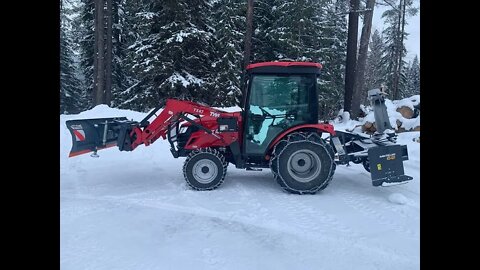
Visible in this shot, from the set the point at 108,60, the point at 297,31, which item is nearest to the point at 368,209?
the point at 297,31

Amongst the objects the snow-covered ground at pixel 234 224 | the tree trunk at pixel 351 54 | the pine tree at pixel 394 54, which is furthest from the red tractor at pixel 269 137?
the pine tree at pixel 394 54

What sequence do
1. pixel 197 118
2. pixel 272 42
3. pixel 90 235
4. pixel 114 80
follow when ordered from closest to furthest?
pixel 90 235
pixel 197 118
pixel 272 42
pixel 114 80

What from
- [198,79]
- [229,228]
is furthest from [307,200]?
[198,79]

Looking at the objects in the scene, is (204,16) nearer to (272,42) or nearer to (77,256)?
(272,42)

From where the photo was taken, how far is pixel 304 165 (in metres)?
6.98

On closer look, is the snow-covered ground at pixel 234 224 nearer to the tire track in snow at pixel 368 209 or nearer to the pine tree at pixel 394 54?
the tire track in snow at pixel 368 209

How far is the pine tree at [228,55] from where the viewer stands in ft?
71.6

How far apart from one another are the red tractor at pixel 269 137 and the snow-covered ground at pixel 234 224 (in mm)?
381

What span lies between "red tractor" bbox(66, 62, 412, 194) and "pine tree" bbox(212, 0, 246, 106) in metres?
14.2

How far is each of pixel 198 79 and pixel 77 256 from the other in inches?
663

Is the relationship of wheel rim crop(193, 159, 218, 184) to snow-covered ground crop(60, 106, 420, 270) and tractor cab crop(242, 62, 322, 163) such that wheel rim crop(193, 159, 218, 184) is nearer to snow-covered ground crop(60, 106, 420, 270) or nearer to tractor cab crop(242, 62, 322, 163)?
snow-covered ground crop(60, 106, 420, 270)

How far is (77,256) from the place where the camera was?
4.21 meters
